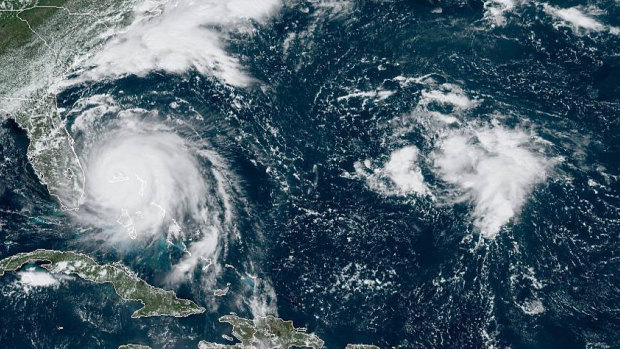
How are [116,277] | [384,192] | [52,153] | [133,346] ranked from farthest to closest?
[52,153]
[384,192]
[116,277]
[133,346]

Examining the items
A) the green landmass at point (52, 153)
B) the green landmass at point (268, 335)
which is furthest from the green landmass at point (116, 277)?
the green landmass at point (52, 153)

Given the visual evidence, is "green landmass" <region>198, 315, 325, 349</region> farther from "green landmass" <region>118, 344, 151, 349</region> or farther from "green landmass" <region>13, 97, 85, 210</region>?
"green landmass" <region>13, 97, 85, 210</region>

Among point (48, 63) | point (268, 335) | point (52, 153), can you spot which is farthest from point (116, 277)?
point (48, 63)

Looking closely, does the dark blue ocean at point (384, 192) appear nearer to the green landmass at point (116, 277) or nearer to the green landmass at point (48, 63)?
the green landmass at point (116, 277)

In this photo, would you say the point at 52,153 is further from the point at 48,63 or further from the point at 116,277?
the point at 116,277

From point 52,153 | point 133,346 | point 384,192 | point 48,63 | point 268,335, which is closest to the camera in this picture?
point 133,346

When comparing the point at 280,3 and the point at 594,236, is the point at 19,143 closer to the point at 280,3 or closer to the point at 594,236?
Answer: the point at 280,3

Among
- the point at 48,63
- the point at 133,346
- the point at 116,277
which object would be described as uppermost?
the point at 48,63

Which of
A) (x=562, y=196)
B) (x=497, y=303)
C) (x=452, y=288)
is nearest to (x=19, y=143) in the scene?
(x=452, y=288)
